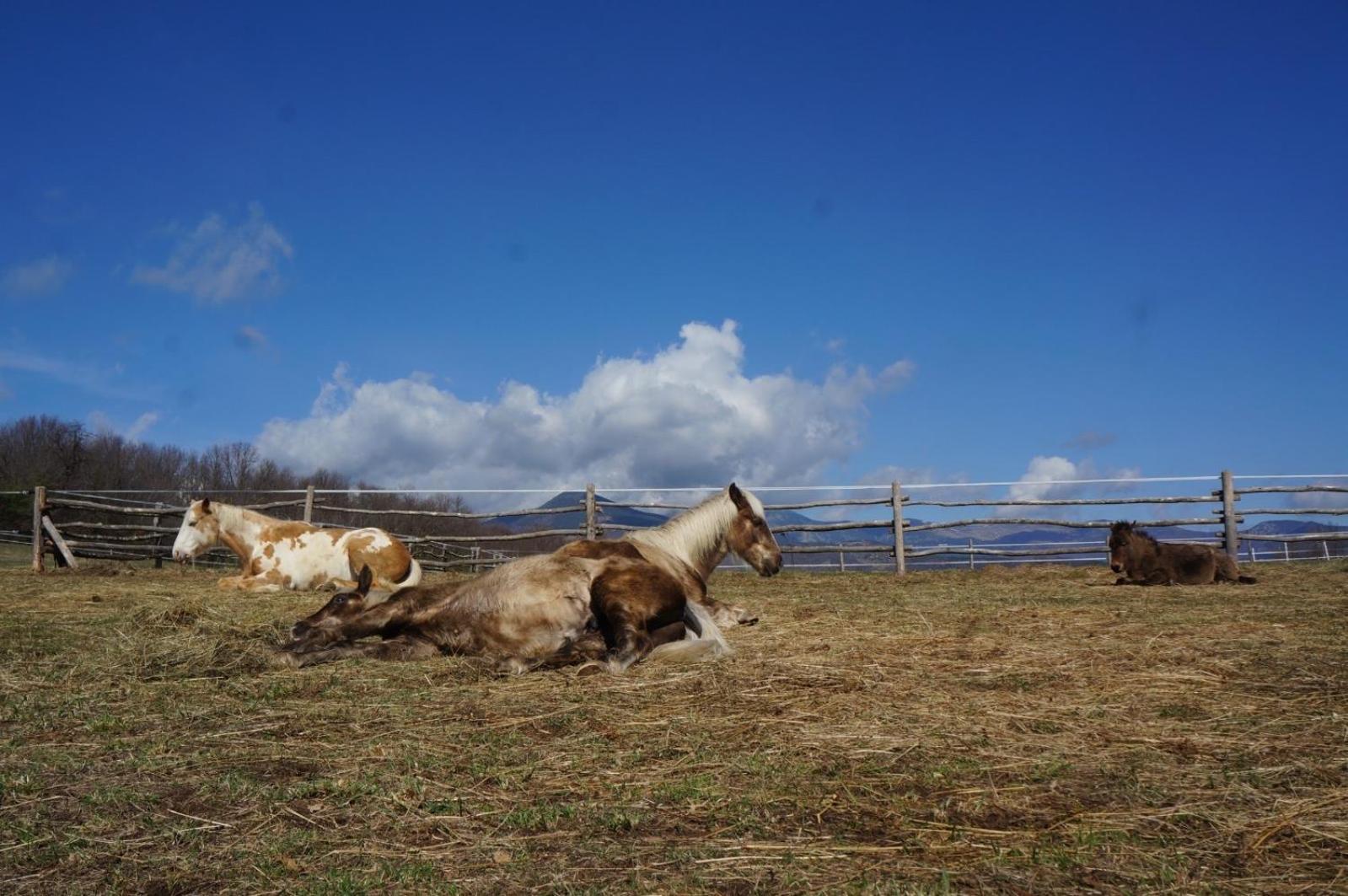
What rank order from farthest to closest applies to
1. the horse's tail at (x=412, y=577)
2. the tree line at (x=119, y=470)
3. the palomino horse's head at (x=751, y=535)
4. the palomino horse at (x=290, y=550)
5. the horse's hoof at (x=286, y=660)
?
1. the tree line at (x=119, y=470)
2. the palomino horse at (x=290, y=550)
3. the horse's tail at (x=412, y=577)
4. the palomino horse's head at (x=751, y=535)
5. the horse's hoof at (x=286, y=660)

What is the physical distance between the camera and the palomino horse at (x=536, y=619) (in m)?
4.88

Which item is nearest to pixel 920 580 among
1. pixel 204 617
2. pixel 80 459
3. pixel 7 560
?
pixel 204 617

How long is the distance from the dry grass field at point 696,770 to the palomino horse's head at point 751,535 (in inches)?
90.3

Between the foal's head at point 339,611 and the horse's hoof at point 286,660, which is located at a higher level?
the foal's head at point 339,611

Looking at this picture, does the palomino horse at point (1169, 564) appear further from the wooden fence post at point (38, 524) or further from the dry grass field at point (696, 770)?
the wooden fence post at point (38, 524)

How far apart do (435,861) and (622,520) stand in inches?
600

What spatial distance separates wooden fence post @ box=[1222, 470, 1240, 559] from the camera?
1544cm

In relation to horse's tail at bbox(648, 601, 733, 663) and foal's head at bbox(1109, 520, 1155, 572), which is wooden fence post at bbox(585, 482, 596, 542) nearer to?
foal's head at bbox(1109, 520, 1155, 572)

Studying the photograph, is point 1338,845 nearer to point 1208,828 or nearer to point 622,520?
A: point 1208,828

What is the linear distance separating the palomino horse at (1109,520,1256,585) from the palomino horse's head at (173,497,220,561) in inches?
521

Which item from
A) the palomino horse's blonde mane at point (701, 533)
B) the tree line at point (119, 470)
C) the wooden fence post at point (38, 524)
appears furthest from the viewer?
the tree line at point (119, 470)

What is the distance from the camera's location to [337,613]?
538 centimetres

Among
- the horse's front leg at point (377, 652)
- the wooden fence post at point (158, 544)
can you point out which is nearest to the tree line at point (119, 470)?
the wooden fence post at point (158, 544)

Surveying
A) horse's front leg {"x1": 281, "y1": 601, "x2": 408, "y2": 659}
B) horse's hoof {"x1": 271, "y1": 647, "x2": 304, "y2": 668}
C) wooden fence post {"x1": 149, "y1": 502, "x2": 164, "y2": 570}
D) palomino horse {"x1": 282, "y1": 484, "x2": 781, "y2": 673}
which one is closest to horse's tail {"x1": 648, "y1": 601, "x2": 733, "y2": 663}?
palomino horse {"x1": 282, "y1": 484, "x2": 781, "y2": 673}
